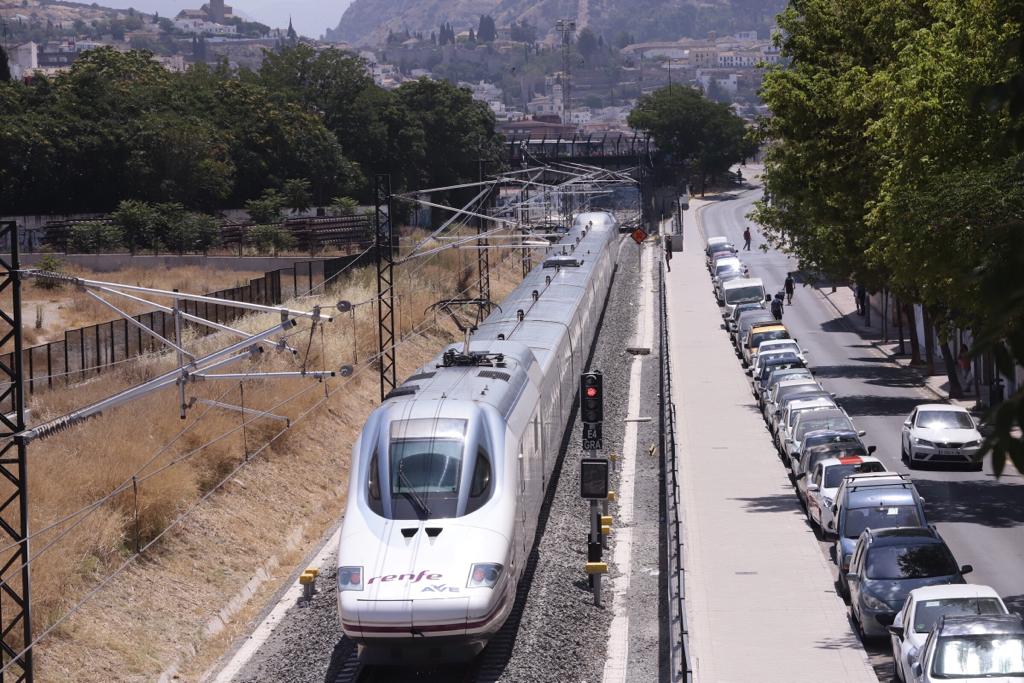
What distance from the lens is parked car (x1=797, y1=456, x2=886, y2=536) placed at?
24.5 m

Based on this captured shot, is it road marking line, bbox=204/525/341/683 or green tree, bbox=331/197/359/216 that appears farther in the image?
green tree, bbox=331/197/359/216

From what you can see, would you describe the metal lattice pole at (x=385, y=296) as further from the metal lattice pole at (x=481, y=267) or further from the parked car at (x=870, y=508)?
the parked car at (x=870, y=508)

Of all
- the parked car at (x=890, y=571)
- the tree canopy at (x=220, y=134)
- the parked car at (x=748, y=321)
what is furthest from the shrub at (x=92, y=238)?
the parked car at (x=890, y=571)

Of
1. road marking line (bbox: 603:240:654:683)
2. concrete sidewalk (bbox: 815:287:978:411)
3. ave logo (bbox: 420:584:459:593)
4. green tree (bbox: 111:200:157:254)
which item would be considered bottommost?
concrete sidewalk (bbox: 815:287:978:411)

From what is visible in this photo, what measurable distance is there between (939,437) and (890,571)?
1243cm

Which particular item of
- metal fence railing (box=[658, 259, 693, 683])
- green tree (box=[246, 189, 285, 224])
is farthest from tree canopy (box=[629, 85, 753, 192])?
metal fence railing (box=[658, 259, 693, 683])

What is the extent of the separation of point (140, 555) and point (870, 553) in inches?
433

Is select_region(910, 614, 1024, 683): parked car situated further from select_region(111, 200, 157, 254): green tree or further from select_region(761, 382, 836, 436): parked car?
select_region(111, 200, 157, 254): green tree

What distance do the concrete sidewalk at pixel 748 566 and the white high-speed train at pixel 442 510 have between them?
2.68 metres

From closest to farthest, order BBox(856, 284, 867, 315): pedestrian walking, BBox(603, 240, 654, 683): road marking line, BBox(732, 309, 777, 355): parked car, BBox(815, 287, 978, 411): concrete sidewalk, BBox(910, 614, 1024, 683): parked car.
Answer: BBox(910, 614, 1024, 683): parked car < BBox(603, 240, 654, 683): road marking line < BBox(815, 287, 978, 411): concrete sidewalk < BBox(732, 309, 777, 355): parked car < BBox(856, 284, 867, 315): pedestrian walking

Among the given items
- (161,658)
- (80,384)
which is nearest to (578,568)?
(161,658)

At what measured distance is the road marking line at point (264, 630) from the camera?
720 inches

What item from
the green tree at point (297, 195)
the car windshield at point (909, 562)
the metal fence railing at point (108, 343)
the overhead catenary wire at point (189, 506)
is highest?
the green tree at point (297, 195)

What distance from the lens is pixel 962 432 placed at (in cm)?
3086
